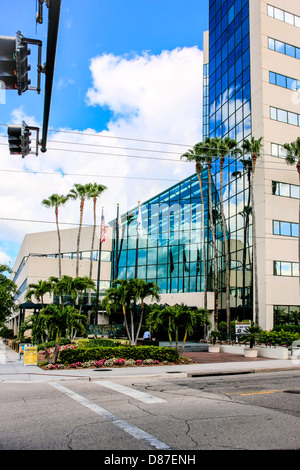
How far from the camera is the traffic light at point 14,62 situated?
5629 millimetres

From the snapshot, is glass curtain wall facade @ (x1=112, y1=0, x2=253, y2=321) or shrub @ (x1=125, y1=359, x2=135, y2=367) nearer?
shrub @ (x1=125, y1=359, x2=135, y2=367)

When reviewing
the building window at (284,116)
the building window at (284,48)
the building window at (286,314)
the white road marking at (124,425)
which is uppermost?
the building window at (284,48)

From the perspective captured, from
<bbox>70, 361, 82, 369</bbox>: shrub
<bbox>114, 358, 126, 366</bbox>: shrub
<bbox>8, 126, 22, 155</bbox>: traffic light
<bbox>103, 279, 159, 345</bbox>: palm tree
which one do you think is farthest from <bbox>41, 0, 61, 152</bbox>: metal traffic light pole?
Answer: <bbox>103, 279, 159, 345</bbox>: palm tree

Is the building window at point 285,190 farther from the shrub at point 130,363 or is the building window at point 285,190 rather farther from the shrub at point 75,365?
the shrub at point 75,365

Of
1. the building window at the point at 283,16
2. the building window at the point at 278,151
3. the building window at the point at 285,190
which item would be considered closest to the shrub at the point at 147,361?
the building window at the point at 285,190

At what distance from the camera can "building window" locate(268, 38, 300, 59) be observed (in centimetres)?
3950

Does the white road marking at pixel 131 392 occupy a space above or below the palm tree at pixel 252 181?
below

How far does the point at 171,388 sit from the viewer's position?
43.8ft

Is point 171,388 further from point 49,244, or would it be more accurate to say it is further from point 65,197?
point 49,244

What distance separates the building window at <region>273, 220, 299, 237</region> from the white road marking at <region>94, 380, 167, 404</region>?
2545 cm

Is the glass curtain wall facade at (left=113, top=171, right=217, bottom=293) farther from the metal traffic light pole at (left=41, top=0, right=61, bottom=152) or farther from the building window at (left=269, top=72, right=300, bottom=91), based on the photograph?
the metal traffic light pole at (left=41, top=0, right=61, bottom=152)

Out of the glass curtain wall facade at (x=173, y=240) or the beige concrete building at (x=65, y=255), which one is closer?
the glass curtain wall facade at (x=173, y=240)

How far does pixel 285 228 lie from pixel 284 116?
10.5 meters

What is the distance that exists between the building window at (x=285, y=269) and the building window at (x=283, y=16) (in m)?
23.6
